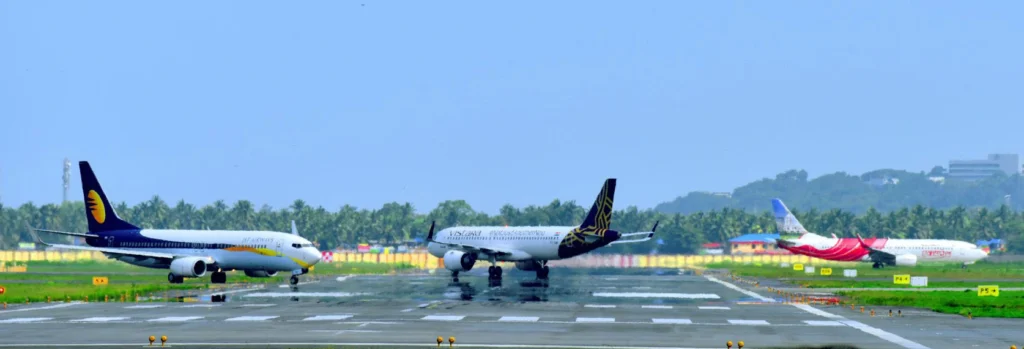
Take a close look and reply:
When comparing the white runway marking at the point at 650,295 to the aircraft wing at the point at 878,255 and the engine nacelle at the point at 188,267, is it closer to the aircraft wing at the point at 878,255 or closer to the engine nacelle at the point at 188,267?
the engine nacelle at the point at 188,267

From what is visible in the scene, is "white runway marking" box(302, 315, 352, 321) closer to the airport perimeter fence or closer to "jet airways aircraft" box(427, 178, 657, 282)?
"jet airways aircraft" box(427, 178, 657, 282)

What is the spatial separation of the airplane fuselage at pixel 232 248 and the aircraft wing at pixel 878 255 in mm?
A: 63819

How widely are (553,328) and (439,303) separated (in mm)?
14587

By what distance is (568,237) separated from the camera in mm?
86312

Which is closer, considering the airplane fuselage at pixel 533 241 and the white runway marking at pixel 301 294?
the white runway marking at pixel 301 294

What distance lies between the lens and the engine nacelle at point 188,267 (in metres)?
73.8

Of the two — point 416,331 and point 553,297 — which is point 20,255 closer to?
point 553,297

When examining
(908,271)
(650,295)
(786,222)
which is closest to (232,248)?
(650,295)

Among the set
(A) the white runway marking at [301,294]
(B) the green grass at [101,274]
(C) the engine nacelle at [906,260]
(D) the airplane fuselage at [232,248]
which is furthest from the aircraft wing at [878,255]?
(A) the white runway marking at [301,294]

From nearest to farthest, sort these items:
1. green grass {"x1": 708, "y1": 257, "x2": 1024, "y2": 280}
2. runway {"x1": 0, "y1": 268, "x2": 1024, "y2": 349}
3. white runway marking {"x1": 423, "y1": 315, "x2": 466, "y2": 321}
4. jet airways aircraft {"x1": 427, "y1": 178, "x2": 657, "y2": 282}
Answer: runway {"x1": 0, "y1": 268, "x2": 1024, "y2": 349}, white runway marking {"x1": 423, "y1": 315, "x2": 466, "y2": 321}, jet airways aircraft {"x1": 427, "y1": 178, "x2": 657, "y2": 282}, green grass {"x1": 708, "y1": 257, "x2": 1024, "y2": 280}

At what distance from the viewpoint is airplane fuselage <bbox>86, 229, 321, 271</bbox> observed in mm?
75438

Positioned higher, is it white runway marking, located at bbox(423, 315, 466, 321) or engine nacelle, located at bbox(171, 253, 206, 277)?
engine nacelle, located at bbox(171, 253, 206, 277)

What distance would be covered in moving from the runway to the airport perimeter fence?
200ft

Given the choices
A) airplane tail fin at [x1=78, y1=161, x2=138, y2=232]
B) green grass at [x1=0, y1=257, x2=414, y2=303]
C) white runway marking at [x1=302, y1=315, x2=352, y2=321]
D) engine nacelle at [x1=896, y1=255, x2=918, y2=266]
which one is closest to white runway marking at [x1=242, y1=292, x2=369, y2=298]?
green grass at [x1=0, y1=257, x2=414, y2=303]
